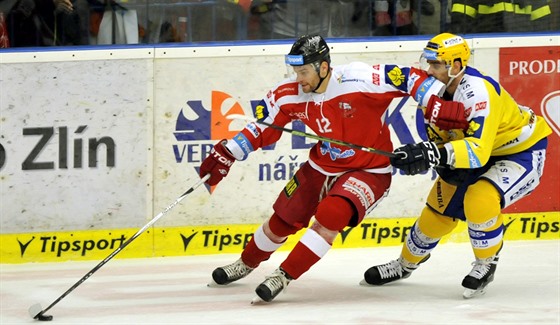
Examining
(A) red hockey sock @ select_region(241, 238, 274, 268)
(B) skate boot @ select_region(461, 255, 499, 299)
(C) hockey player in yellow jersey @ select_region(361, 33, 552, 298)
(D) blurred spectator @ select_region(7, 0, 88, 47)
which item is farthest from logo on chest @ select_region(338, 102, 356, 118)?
(D) blurred spectator @ select_region(7, 0, 88, 47)

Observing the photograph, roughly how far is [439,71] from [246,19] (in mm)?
1786

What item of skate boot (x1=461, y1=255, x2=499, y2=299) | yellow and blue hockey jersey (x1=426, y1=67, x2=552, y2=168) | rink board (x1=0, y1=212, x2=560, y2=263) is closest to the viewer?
yellow and blue hockey jersey (x1=426, y1=67, x2=552, y2=168)

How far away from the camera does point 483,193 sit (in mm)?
5504

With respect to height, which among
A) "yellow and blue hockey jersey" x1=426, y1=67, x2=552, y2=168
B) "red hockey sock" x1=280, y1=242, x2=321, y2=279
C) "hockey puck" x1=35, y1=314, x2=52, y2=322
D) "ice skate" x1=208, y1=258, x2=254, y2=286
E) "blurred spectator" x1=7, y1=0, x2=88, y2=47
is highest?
"blurred spectator" x1=7, y1=0, x2=88, y2=47

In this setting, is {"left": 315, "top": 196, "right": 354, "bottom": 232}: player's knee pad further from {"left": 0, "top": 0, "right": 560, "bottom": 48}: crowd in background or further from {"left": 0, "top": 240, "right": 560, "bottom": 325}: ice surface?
{"left": 0, "top": 0, "right": 560, "bottom": 48}: crowd in background

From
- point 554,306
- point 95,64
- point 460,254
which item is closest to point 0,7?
point 95,64

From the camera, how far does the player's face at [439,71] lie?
5.55 meters

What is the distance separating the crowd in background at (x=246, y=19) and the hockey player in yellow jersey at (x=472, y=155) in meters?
1.49

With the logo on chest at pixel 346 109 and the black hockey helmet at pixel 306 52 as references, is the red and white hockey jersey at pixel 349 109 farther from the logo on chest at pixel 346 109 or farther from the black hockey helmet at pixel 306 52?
the black hockey helmet at pixel 306 52

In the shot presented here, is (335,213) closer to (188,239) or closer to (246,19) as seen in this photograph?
(188,239)

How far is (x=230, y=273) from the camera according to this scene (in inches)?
234

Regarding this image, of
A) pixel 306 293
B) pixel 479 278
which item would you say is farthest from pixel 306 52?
pixel 479 278

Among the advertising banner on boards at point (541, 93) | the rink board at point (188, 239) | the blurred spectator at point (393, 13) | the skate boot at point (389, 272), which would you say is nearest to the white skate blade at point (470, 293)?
the skate boot at point (389, 272)

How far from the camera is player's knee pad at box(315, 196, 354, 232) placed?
5406 millimetres
